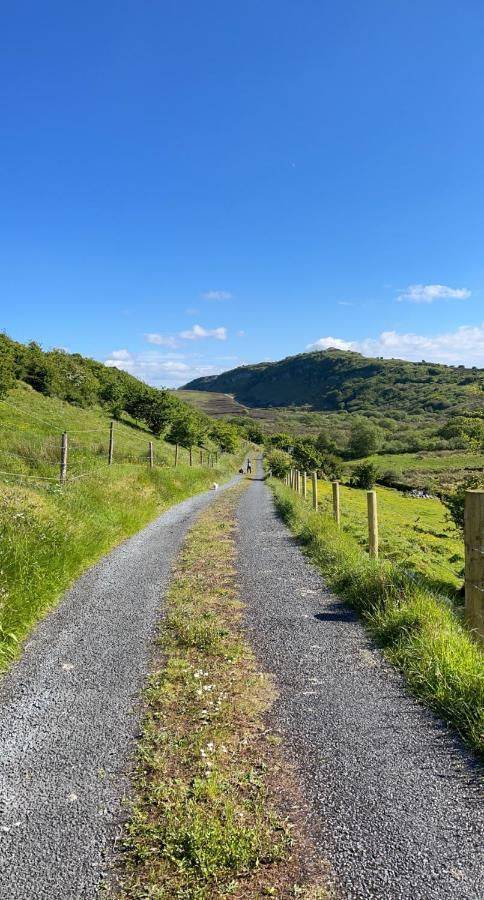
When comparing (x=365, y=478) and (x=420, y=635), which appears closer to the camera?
(x=420, y=635)

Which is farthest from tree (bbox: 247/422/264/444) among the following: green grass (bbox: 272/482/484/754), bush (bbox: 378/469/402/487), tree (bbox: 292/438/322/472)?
green grass (bbox: 272/482/484/754)

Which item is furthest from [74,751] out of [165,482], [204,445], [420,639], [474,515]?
[204,445]

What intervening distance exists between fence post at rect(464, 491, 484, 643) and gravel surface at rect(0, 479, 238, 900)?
3300 millimetres

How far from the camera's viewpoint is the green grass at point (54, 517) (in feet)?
19.9

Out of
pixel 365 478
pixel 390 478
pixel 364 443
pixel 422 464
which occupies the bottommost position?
pixel 390 478

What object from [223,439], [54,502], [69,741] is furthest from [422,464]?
[69,741]

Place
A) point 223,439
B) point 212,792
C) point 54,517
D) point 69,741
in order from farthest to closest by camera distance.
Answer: point 223,439 → point 54,517 → point 69,741 → point 212,792

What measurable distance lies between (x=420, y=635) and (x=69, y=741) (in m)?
3.37

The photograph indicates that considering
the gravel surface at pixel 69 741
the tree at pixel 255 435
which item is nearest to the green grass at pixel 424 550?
the gravel surface at pixel 69 741

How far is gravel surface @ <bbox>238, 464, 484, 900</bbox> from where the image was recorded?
2508mm

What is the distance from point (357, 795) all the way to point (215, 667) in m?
2.04

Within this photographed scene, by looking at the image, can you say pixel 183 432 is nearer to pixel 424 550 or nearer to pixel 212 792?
pixel 424 550

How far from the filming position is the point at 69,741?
12.1 feet

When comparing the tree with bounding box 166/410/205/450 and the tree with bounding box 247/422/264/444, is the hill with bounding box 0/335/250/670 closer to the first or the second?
the tree with bounding box 166/410/205/450
